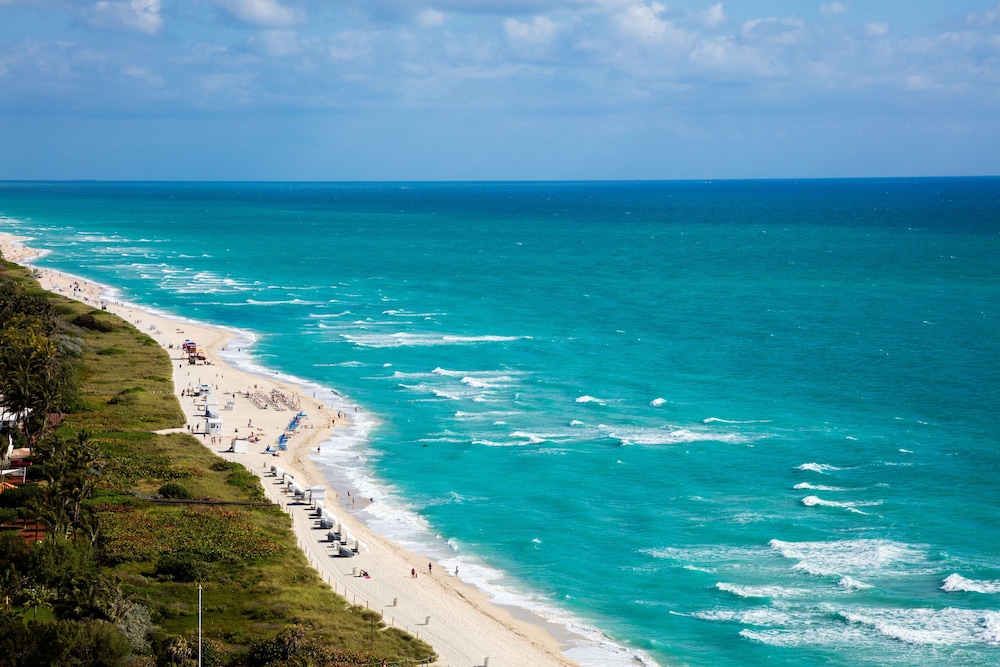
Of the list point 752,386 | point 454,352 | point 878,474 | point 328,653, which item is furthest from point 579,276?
point 328,653

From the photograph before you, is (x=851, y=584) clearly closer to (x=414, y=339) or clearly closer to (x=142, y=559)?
(x=142, y=559)

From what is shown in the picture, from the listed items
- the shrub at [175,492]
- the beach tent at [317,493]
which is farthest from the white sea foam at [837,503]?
the shrub at [175,492]

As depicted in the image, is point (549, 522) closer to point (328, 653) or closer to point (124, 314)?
point (328, 653)

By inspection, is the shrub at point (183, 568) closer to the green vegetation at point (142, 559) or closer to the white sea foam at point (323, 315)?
the green vegetation at point (142, 559)

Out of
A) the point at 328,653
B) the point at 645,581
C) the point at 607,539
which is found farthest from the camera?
the point at 607,539

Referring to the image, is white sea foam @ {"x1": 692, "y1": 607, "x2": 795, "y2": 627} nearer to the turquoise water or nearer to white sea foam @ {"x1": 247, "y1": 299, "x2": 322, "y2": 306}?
the turquoise water

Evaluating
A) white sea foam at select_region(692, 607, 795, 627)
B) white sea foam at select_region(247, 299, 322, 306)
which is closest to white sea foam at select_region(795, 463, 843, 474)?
white sea foam at select_region(692, 607, 795, 627)
